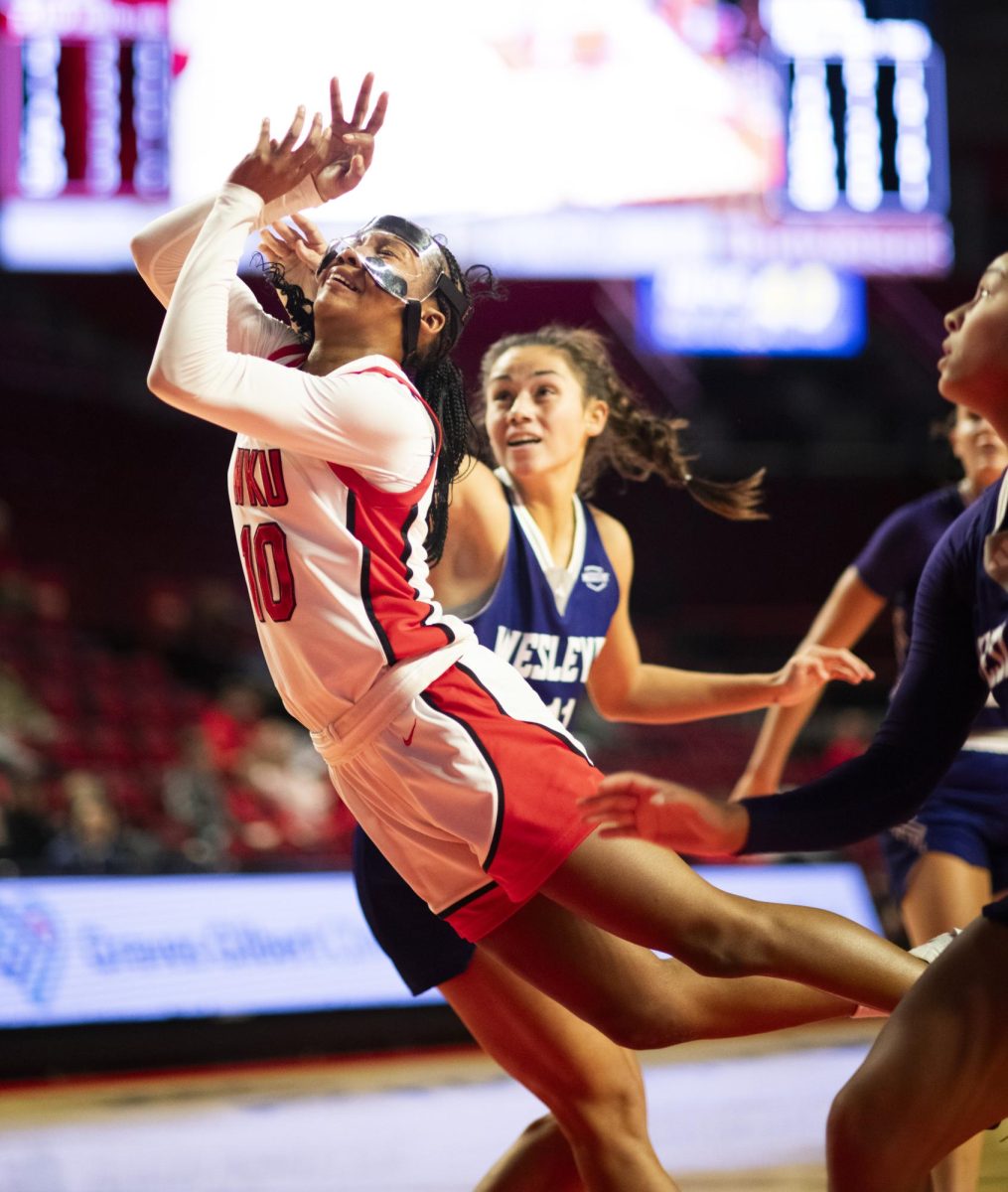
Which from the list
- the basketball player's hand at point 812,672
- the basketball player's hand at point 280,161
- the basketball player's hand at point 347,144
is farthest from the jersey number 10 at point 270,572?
the basketball player's hand at point 812,672

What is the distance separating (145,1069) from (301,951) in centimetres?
87

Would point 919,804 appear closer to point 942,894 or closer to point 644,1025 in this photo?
point 644,1025

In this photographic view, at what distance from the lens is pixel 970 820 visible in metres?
4.02

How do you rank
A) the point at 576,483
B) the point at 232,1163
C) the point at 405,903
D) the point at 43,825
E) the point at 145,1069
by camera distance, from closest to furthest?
the point at 405,903 → the point at 576,483 → the point at 232,1163 → the point at 145,1069 → the point at 43,825

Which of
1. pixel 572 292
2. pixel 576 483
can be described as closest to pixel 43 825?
pixel 576 483

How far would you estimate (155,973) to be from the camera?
6887mm

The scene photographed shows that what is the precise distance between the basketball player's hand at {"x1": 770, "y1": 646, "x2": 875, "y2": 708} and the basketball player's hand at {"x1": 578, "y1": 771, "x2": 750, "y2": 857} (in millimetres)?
1043

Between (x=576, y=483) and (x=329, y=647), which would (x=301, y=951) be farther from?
(x=329, y=647)

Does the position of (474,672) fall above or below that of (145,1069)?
above

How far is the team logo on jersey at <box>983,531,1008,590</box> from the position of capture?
2479 millimetres

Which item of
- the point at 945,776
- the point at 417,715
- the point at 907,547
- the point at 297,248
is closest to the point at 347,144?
the point at 297,248

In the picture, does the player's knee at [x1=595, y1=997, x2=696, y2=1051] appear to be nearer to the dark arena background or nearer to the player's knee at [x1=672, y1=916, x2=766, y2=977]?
the player's knee at [x1=672, y1=916, x2=766, y2=977]

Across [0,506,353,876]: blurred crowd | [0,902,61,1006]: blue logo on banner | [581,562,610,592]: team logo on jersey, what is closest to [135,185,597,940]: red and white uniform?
[581,562,610,592]: team logo on jersey

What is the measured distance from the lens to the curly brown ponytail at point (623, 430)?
12.8 feet
